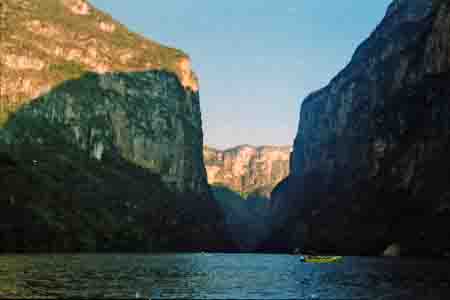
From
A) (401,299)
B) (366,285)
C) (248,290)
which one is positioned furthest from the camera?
(366,285)

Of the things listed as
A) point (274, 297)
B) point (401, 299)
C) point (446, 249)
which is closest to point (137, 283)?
point (274, 297)

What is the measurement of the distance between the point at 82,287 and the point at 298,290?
97.9ft

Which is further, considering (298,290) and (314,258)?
(314,258)

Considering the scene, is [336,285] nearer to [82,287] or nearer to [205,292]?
[205,292]

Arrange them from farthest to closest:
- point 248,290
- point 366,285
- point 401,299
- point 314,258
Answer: point 314,258 < point 366,285 < point 248,290 < point 401,299

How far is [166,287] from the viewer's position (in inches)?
3184

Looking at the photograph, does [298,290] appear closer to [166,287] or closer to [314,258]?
[166,287]

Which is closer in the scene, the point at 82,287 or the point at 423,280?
the point at 82,287

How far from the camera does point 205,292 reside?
2982 inches

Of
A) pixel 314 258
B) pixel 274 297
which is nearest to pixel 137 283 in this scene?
pixel 274 297

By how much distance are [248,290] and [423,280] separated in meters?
31.0

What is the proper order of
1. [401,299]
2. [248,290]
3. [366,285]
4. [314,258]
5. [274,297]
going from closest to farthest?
[401,299] < [274,297] < [248,290] < [366,285] < [314,258]

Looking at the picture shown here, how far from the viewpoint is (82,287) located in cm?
7588

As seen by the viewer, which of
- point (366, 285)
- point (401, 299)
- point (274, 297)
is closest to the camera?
point (401, 299)
